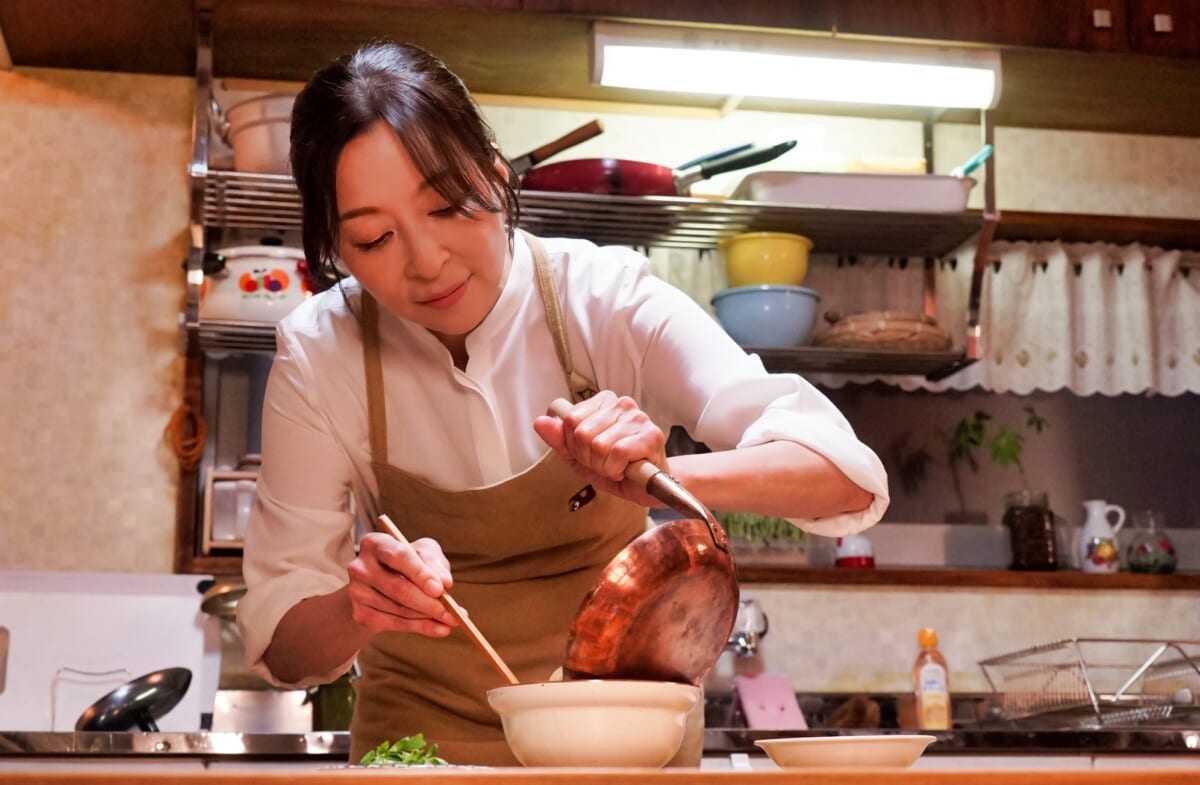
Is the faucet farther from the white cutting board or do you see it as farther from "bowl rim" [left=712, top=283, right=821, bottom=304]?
the white cutting board

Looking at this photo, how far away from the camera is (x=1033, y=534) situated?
3285 mm

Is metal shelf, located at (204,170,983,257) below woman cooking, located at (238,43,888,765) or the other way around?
the other way around

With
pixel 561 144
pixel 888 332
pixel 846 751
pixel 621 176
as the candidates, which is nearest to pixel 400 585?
pixel 846 751

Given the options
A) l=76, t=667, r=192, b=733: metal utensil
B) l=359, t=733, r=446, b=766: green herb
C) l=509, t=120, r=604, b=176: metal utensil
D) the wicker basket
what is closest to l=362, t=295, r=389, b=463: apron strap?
l=359, t=733, r=446, b=766: green herb

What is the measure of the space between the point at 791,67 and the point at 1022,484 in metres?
1.22

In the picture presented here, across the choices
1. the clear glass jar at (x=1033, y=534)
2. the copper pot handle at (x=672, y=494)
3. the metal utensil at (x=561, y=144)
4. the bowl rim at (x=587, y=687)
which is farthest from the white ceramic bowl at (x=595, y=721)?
the clear glass jar at (x=1033, y=534)

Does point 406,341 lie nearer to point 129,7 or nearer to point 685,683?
point 685,683

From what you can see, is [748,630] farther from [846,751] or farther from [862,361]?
[846,751]

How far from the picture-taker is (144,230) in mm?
3098

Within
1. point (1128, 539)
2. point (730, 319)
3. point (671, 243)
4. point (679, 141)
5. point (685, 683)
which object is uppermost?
point (679, 141)

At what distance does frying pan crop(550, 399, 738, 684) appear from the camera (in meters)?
0.90

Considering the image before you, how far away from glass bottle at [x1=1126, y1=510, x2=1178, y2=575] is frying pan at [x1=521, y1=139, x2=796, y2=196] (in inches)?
54.3

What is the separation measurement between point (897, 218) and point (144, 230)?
170 cm

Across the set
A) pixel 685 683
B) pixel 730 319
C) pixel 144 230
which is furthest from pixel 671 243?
pixel 685 683
